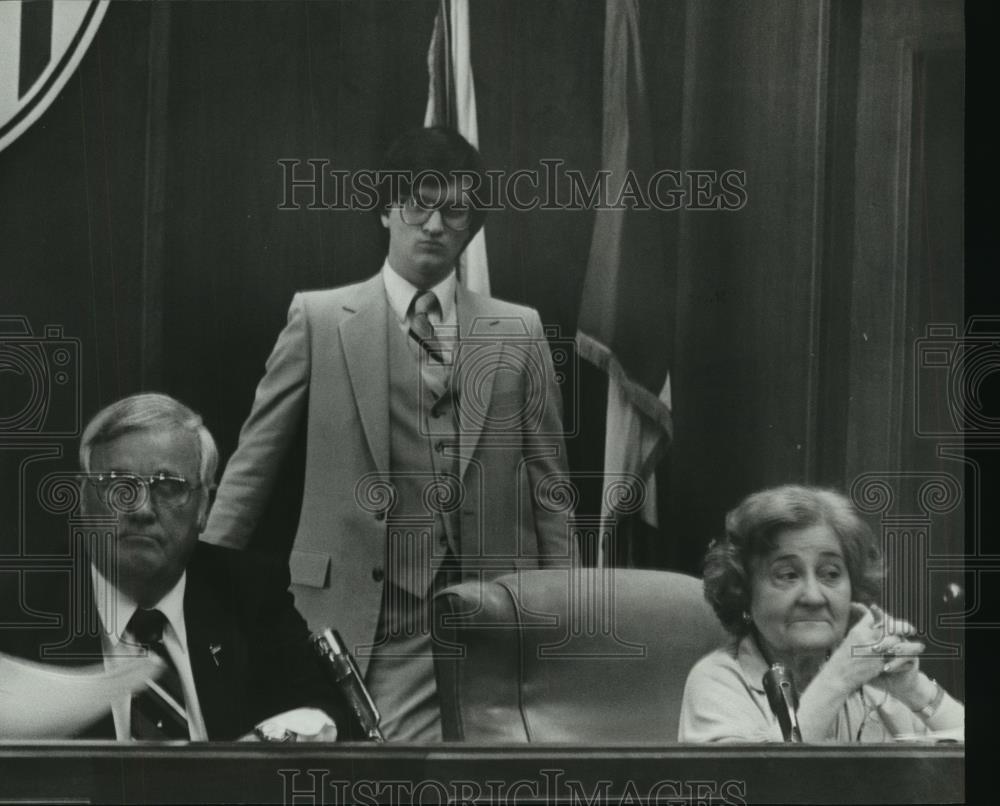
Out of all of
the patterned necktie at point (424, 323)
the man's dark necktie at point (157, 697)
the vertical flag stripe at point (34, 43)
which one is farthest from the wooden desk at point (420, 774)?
the vertical flag stripe at point (34, 43)

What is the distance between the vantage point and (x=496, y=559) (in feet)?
14.1

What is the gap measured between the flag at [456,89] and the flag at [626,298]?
298 mm

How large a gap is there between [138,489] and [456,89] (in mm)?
1358

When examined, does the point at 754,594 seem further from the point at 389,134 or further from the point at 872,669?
the point at 389,134

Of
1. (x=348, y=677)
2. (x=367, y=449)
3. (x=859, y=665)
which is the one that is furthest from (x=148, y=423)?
(x=859, y=665)

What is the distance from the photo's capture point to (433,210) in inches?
170

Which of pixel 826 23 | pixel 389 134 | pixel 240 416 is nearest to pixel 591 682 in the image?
pixel 240 416

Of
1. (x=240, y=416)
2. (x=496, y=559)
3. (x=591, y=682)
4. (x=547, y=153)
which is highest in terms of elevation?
(x=547, y=153)

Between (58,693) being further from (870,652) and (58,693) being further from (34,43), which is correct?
(870,652)

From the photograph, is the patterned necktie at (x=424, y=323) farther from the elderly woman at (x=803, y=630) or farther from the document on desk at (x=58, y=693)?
the document on desk at (x=58, y=693)

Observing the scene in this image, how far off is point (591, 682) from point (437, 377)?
2.97 ft

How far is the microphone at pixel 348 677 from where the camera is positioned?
4.29m

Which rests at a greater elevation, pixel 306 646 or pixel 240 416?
pixel 240 416

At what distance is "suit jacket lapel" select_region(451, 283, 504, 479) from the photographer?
4.30 metres
